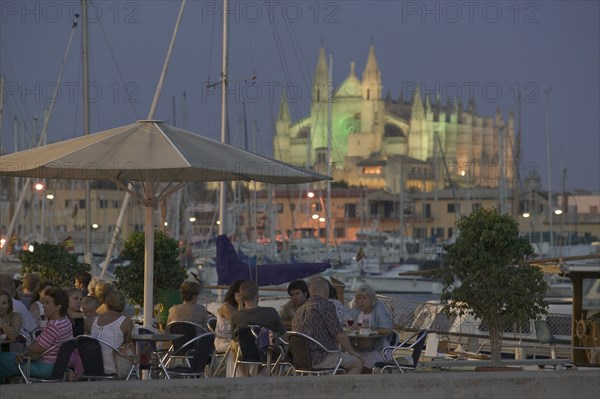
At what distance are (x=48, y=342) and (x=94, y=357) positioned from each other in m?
0.34

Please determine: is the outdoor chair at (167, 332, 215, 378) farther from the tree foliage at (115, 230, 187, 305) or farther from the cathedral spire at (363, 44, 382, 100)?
the cathedral spire at (363, 44, 382, 100)

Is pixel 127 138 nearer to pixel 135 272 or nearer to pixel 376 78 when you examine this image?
pixel 135 272

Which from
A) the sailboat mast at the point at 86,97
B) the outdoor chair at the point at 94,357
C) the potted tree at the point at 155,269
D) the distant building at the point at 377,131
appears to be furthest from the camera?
the distant building at the point at 377,131

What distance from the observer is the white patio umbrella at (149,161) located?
9734 mm

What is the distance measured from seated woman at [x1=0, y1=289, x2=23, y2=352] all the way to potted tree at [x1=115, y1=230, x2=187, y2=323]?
6.59 metres

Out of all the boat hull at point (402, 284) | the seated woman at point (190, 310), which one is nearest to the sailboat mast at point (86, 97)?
the seated woman at point (190, 310)

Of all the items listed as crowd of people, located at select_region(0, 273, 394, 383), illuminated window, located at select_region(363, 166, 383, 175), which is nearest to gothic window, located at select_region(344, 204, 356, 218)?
illuminated window, located at select_region(363, 166, 383, 175)

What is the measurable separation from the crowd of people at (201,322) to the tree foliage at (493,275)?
4.48 feet

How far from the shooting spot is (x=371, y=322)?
10.2 meters

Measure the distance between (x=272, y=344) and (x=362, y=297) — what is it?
134cm

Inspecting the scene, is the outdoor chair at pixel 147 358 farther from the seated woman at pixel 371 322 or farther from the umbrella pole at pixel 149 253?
the seated woman at pixel 371 322

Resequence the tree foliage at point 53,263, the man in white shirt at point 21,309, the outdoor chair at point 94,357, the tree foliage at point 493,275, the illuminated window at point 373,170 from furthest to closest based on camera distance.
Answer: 1. the illuminated window at point 373,170
2. the tree foliage at point 53,263
3. the tree foliage at point 493,275
4. the man in white shirt at point 21,309
5. the outdoor chair at point 94,357

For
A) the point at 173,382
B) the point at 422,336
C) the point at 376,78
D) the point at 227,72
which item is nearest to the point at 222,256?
the point at 227,72

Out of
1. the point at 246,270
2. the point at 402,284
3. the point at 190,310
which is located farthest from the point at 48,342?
the point at 402,284
